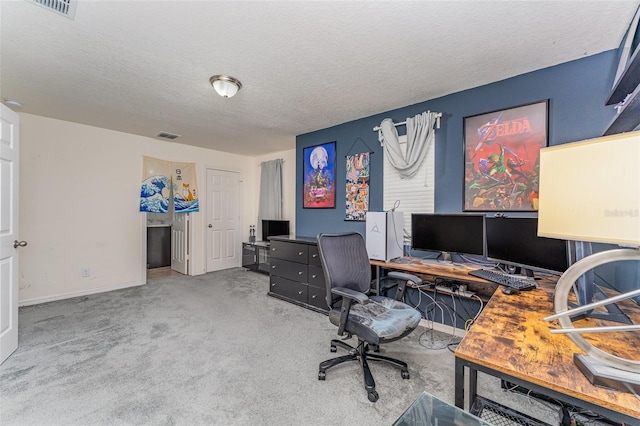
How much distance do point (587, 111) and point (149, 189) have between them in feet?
17.8

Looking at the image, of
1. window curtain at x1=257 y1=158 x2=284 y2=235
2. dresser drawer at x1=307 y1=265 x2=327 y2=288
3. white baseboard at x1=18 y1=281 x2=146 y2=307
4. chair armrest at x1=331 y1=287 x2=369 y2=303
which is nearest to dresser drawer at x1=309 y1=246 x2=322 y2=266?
dresser drawer at x1=307 y1=265 x2=327 y2=288

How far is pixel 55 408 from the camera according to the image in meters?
1.62

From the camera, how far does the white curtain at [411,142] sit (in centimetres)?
283

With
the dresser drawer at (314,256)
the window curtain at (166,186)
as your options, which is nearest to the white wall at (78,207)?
the window curtain at (166,186)

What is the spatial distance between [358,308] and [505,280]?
103cm

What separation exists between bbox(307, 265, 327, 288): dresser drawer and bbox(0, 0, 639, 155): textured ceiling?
1.94m

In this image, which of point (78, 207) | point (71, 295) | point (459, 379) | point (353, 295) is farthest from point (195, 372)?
point (78, 207)

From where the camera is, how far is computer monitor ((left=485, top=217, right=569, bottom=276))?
5.60 ft

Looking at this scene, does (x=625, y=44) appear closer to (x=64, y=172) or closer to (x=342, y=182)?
(x=342, y=182)

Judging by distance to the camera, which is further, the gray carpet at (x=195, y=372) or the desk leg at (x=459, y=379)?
the gray carpet at (x=195, y=372)

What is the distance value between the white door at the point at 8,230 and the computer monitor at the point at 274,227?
122 inches

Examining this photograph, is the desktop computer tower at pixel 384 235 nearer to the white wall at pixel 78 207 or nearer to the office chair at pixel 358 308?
the office chair at pixel 358 308

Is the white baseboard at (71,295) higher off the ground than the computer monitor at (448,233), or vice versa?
the computer monitor at (448,233)

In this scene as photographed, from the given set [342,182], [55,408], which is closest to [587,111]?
[342,182]
